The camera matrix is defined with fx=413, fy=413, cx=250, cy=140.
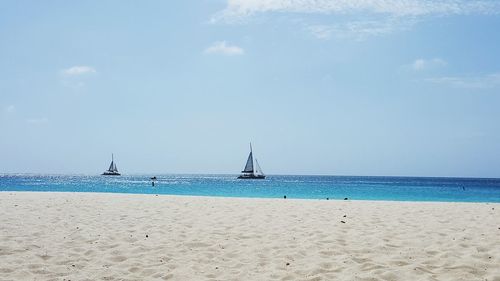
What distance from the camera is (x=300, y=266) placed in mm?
7602

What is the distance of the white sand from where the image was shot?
720 centimetres

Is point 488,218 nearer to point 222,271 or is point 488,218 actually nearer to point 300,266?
point 300,266

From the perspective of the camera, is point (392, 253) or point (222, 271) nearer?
point (222, 271)

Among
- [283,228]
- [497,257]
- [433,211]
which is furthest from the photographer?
[433,211]

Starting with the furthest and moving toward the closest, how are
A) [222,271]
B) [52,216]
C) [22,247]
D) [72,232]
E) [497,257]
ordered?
1. [52,216]
2. [72,232]
3. [22,247]
4. [497,257]
5. [222,271]

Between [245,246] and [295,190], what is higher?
[245,246]

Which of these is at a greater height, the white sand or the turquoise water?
the white sand

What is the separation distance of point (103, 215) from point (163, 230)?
3679 mm

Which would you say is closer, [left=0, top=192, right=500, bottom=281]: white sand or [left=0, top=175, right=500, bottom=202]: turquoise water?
[left=0, top=192, right=500, bottom=281]: white sand

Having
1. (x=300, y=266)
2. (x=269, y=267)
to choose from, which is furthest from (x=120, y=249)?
(x=300, y=266)

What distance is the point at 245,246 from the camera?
912 centimetres

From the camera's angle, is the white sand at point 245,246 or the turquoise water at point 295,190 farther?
the turquoise water at point 295,190

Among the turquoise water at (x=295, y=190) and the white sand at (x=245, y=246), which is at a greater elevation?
the white sand at (x=245, y=246)

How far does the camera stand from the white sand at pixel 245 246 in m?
7.20
